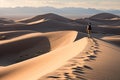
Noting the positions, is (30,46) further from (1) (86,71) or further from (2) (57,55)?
(1) (86,71)

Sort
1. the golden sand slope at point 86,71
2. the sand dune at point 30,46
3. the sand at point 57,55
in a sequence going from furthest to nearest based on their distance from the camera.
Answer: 1. the sand dune at point 30,46
2. the sand at point 57,55
3. the golden sand slope at point 86,71

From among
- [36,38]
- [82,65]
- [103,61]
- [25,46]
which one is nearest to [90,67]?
[82,65]

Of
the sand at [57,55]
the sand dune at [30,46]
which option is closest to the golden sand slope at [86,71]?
the sand at [57,55]

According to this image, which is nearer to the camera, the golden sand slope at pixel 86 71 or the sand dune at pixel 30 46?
the golden sand slope at pixel 86 71

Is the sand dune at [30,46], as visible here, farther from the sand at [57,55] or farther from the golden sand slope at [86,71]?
the golden sand slope at [86,71]

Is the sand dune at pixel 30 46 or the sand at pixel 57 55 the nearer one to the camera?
the sand at pixel 57 55

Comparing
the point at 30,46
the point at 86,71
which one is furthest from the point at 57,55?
the point at 30,46

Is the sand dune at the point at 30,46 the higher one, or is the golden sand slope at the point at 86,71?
the golden sand slope at the point at 86,71

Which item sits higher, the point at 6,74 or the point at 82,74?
the point at 82,74

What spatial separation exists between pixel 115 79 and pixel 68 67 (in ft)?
4.76

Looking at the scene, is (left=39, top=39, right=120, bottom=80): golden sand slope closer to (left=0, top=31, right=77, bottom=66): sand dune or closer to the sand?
the sand

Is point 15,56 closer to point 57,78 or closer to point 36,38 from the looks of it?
point 36,38

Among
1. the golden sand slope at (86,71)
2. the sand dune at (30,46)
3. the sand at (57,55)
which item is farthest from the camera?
the sand dune at (30,46)

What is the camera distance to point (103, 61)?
10789 millimetres
